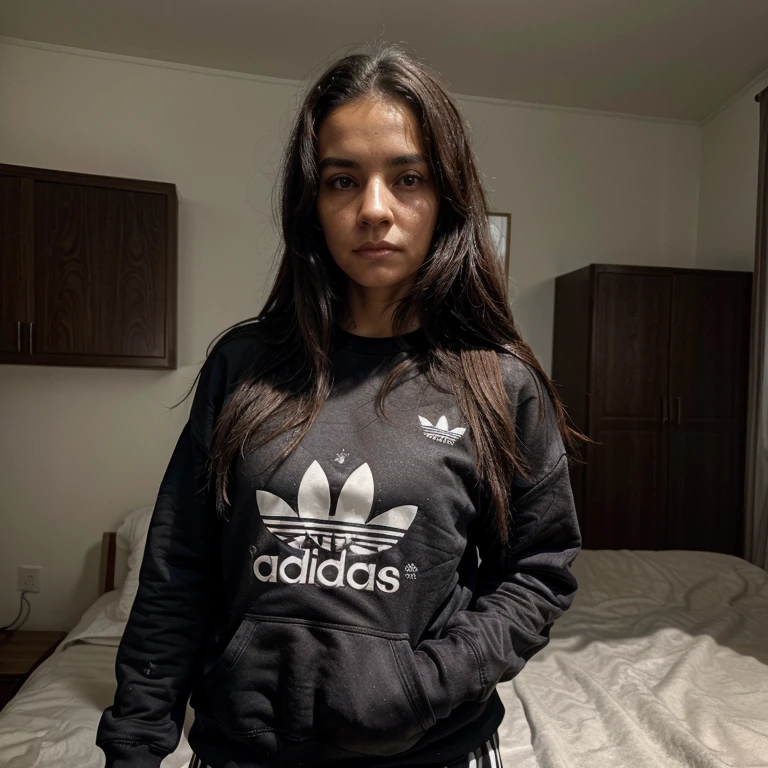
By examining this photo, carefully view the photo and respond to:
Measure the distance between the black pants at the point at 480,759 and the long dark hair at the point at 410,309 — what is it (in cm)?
29

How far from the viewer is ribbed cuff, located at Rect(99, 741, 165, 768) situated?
75 cm

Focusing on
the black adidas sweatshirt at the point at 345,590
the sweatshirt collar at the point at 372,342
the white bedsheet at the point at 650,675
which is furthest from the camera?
the white bedsheet at the point at 650,675

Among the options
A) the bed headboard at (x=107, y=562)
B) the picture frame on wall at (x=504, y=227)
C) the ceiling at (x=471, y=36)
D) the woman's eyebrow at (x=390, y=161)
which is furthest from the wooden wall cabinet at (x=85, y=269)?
the woman's eyebrow at (x=390, y=161)

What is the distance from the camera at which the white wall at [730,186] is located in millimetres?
2891

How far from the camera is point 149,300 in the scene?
8.22ft

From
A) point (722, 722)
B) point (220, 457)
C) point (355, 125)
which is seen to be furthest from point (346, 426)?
point (722, 722)

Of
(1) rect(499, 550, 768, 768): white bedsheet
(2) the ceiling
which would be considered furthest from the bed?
(2) the ceiling

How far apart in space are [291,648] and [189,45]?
2671mm

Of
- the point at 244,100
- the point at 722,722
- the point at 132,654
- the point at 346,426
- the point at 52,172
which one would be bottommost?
the point at 722,722

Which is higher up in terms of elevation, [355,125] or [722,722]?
[355,125]

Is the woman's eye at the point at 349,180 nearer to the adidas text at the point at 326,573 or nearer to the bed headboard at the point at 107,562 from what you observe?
the adidas text at the point at 326,573

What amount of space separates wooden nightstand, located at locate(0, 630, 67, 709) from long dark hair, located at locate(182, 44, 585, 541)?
6.49ft

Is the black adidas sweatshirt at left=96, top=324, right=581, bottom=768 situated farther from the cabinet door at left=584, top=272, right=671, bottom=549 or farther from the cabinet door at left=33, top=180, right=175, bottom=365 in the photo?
the cabinet door at left=584, top=272, right=671, bottom=549

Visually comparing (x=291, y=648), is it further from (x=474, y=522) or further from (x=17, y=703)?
(x=17, y=703)
